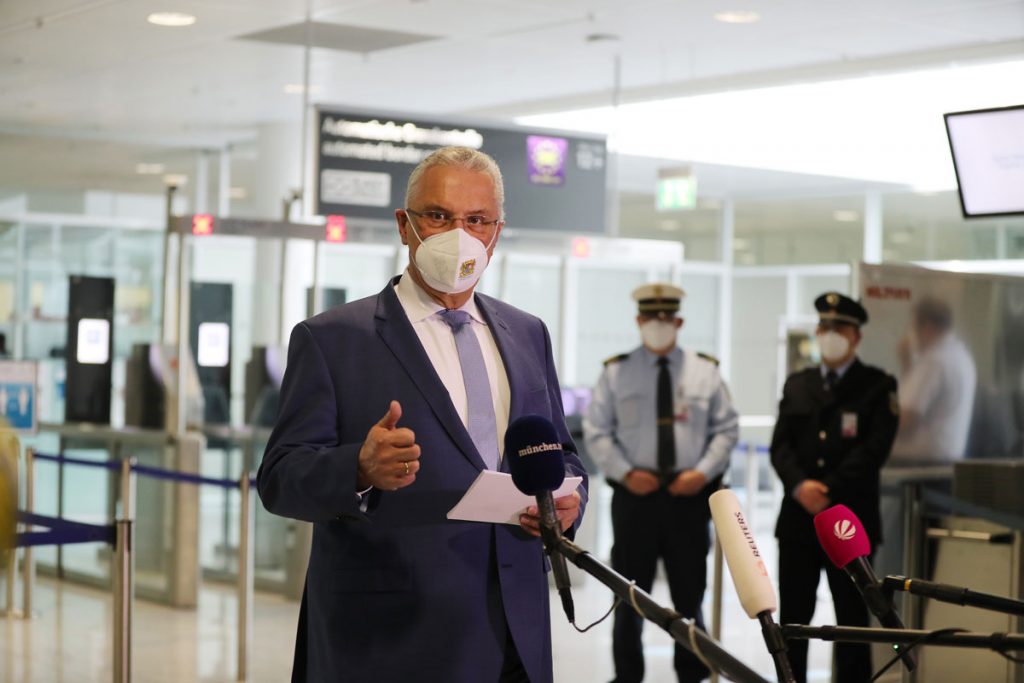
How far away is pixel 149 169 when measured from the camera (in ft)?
47.8

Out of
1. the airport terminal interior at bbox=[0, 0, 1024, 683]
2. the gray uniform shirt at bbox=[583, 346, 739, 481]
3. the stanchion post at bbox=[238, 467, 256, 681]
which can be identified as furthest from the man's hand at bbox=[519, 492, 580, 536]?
the stanchion post at bbox=[238, 467, 256, 681]

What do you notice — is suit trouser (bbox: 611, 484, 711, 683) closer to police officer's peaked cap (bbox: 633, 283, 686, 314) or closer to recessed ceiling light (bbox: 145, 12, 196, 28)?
police officer's peaked cap (bbox: 633, 283, 686, 314)

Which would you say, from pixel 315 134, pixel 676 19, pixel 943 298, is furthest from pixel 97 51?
pixel 943 298

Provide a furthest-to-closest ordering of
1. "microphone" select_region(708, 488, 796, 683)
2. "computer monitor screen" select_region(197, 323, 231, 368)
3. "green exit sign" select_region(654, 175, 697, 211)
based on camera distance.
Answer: "green exit sign" select_region(654, 175, 697, 211) < "computer monitor screen" select_region(197, 323, 231, 368) < "microphone" select_region(708, 488, 796, 683)

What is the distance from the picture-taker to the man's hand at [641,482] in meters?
5.86

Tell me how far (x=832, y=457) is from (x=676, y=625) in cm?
421

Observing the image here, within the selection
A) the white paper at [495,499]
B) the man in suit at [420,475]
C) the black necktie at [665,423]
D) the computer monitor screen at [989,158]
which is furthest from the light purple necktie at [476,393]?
the computer monitor screen at [989,158]

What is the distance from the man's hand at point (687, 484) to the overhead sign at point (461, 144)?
233cm

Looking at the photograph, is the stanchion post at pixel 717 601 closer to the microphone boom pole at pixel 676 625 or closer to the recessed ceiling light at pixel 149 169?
the microphone boom pole at pixel 676 625

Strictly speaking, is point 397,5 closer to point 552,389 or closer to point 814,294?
point 552,389

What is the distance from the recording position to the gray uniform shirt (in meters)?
6.04

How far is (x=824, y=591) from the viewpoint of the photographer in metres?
9.45

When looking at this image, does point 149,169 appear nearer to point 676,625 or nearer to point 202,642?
point 202,642

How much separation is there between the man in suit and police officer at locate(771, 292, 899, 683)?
10.9ft
